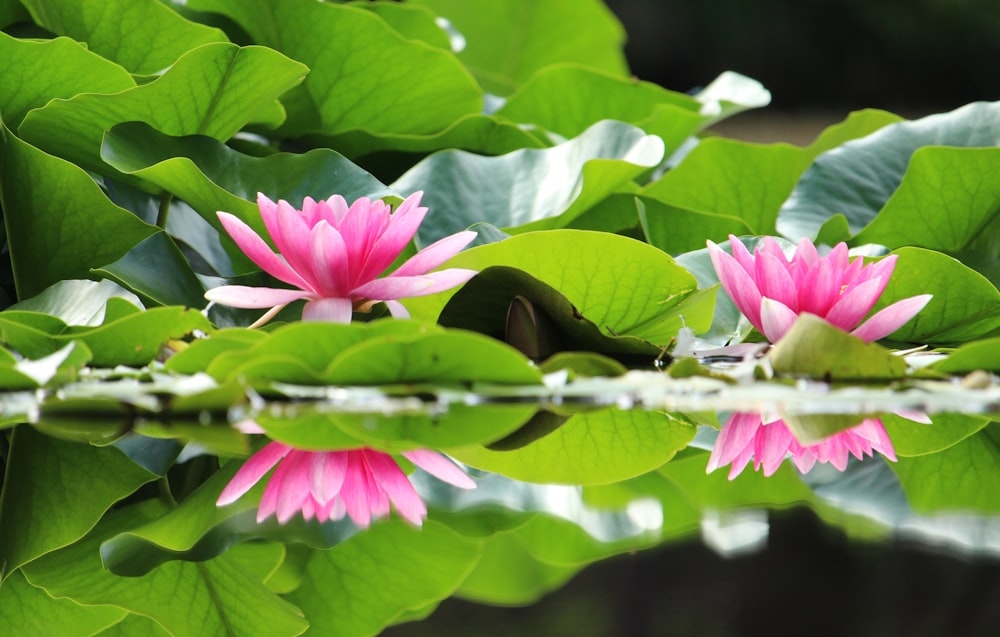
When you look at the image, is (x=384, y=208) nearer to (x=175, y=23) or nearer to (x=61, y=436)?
(x=61, y=436)

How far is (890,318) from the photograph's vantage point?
864 millimetres

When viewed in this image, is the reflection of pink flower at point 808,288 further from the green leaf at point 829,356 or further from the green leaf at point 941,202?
the green leaf at point 941,202

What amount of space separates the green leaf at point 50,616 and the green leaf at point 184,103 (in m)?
0.57

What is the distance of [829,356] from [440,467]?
0.37 metres

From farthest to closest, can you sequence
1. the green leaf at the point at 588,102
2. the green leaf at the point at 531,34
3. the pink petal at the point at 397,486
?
the green leaf at the point at 531,34, the green leaf at the point at 588,102, the pink petal at the point at 397,486

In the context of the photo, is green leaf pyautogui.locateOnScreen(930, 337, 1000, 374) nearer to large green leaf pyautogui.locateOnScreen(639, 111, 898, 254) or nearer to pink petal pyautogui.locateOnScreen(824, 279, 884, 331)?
pink petal pyautogui.locateOnScreen(824, 279, 884, 331)

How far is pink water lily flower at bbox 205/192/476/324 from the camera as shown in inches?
32.4

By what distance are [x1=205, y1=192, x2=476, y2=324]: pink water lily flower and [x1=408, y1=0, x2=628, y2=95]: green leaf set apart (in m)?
1.08

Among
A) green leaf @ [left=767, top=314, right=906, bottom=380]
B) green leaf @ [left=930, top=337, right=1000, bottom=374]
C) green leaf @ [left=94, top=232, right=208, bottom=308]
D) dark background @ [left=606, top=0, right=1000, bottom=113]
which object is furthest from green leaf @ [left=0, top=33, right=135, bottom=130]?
dark background @ [left=606, top=0, right=1000, bottom=113]

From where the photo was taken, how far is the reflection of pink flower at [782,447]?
566 mm

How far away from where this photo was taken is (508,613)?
1.13 feet

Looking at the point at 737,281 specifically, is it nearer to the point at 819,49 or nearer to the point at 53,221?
the point at 53,221

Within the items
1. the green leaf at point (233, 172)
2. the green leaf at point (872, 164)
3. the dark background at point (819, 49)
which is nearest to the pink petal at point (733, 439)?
the green leaf at point (233, 172)

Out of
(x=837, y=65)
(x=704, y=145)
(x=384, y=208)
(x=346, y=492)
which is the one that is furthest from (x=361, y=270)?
(x=837, y=65)
